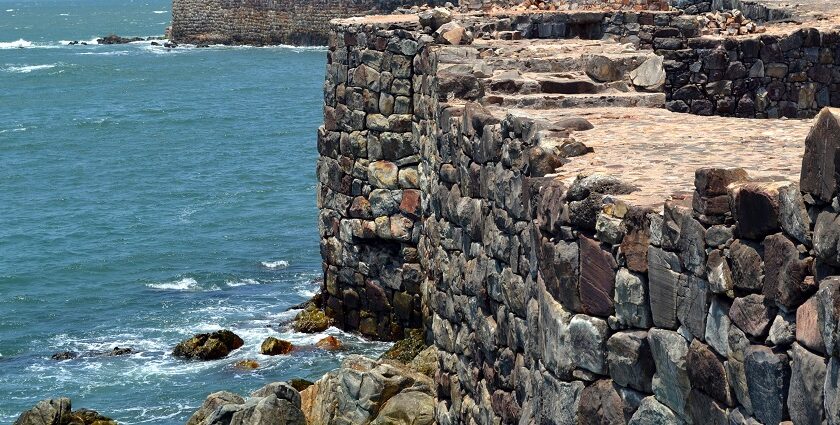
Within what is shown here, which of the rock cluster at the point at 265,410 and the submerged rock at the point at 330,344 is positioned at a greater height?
the rock cluster at the point at 265,410

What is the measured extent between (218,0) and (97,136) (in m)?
42.9

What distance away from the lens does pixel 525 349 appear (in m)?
10.9

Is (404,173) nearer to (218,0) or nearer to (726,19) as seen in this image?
(726,19)

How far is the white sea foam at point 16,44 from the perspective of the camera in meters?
115

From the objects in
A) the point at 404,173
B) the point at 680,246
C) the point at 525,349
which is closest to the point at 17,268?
the point at 404,173

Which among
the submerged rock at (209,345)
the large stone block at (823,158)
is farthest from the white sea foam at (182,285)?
the large stone block at (823,158)

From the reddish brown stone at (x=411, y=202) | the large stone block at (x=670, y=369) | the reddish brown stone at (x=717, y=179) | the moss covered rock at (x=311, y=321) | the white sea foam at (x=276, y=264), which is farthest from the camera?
the white sea foam at (x=276, y=264)

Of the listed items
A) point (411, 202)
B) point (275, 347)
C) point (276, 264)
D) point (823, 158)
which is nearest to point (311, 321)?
point (275, 347)

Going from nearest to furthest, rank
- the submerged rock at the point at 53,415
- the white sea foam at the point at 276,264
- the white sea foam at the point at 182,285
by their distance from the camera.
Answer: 1. the submerged rock at the point at 53,415
2. the white sea foam at the point at 182,285
3. the white sea foam at the point at 276,264

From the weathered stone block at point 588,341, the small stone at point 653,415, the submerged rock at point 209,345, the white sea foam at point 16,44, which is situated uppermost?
the weathered stone block at point 588,341

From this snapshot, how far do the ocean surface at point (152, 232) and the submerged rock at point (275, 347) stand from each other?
26 cm

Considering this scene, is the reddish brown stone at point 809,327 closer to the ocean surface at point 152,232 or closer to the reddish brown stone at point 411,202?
the reddish brown stone at point 411,202

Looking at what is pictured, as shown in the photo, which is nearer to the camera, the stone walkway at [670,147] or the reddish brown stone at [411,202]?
the stone walkway at [670,147]

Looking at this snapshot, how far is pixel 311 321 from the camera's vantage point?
26.1 metres
